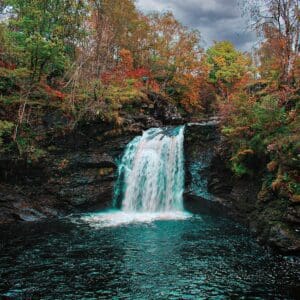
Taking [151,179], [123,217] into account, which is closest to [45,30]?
[151,179]

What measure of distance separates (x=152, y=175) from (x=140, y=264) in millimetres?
8042

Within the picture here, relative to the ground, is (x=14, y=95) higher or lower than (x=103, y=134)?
higher

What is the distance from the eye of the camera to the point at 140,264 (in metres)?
8.99

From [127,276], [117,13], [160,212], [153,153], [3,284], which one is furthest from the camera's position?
[117,13]

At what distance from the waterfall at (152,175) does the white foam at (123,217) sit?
A: 551mm

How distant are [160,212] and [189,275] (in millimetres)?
7627

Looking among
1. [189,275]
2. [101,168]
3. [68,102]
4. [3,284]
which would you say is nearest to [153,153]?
[101,168]

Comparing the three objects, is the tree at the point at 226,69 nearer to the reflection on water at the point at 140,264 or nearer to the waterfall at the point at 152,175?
the waterfall at the point at 152,175

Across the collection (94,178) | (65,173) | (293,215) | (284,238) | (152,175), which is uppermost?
(152,175)

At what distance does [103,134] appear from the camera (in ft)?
57.4

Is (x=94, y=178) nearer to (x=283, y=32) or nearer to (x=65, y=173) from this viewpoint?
(x=65, y=173)

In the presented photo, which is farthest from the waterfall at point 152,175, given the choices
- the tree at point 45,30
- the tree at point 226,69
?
the tree at point 226,69

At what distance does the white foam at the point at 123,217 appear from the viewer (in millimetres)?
13547

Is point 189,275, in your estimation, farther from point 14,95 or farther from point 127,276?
point 14,95
